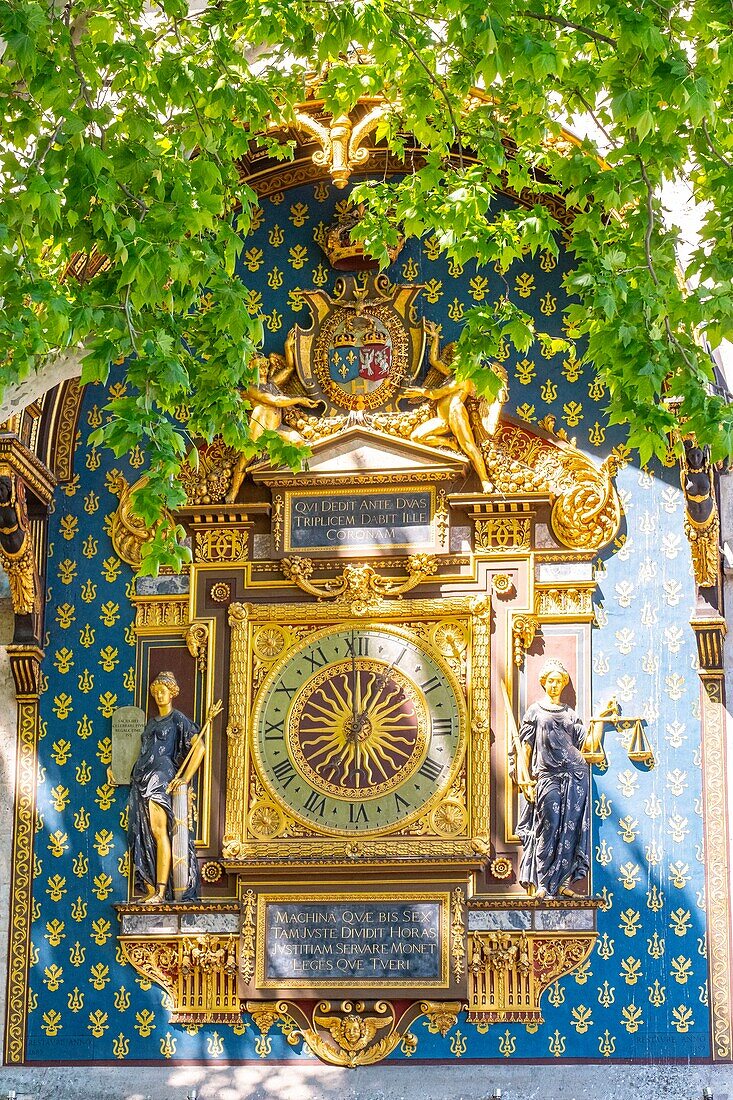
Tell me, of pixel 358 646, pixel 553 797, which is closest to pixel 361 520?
pixel 358 646

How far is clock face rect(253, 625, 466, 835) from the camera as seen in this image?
38.7ft

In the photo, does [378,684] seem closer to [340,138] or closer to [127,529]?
[127,529]

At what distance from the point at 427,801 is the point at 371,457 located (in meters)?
1.88

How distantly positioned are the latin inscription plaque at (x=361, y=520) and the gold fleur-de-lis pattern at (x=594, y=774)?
0.78 meters

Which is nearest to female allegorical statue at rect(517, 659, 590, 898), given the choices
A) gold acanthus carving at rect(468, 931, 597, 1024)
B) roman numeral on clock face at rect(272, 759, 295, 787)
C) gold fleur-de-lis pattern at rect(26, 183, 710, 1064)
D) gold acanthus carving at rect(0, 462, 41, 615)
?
gold fleur-de-lis pattern at rect(26, 183, 710, 1064)

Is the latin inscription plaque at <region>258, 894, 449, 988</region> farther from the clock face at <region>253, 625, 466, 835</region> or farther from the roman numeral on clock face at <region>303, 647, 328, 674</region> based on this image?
the roman numeral on clock face at <region>303, 647, 328, 674</region>

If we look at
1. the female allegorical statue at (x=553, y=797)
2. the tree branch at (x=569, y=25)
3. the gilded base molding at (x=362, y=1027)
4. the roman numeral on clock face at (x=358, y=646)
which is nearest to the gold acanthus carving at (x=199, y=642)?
the roman numeral on clock face at (x=358, y=646)

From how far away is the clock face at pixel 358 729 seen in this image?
1178cm

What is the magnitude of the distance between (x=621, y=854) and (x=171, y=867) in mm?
2332

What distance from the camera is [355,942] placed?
11.6 m

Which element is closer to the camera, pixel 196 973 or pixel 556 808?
pixel 556 808

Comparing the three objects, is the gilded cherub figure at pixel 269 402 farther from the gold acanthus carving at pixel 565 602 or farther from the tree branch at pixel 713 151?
the tree branch at pixel 713 151

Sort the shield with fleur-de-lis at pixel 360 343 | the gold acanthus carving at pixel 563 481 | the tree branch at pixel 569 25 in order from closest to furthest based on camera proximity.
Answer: the tree branch at pixel 569 25
the gold acanthus carving at pixel 563 481
the shield with fleur-de-lis at pixel 360 343

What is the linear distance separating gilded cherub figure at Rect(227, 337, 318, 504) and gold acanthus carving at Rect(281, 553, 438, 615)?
22.5 inches
